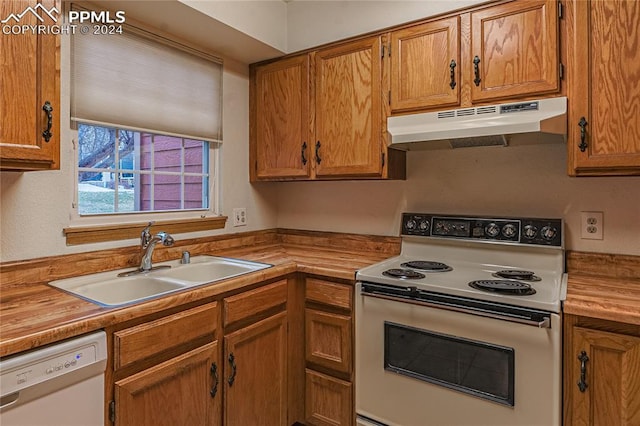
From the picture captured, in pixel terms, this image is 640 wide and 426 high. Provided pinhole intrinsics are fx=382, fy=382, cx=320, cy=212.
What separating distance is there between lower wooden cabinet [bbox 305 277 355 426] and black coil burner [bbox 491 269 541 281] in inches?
27.7

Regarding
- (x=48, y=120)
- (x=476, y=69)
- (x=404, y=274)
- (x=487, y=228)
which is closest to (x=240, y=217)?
(x=404, y=274)

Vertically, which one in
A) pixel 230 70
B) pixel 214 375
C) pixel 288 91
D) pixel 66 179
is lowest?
pixel 214 375

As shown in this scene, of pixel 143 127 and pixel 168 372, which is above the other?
pixel 143 127

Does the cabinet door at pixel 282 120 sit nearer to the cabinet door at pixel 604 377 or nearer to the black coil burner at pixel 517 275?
the black coil burner at pixel 517 275

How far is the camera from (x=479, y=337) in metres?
1.51

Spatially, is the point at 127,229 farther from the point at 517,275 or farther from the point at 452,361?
the point at 517,275

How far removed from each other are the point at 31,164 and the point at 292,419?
162cm

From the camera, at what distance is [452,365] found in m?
1.58

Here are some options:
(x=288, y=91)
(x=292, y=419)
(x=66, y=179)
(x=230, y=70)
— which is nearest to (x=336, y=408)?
(x=292, y=419)

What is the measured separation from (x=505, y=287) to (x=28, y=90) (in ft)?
6.00

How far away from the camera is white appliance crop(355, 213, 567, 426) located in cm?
140

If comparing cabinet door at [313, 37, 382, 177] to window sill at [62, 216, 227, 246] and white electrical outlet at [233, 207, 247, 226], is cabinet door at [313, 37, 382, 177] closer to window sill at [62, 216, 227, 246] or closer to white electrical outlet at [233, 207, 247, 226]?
white electrical outlet at [233, 207, 247, 226]

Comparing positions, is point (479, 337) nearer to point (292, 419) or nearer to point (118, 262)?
point (292, 419)

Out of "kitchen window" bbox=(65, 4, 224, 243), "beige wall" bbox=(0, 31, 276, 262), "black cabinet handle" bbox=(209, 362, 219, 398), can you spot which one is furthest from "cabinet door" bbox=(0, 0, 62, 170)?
"black cabinet handle" bbox=(209, 362, 219, 398)
